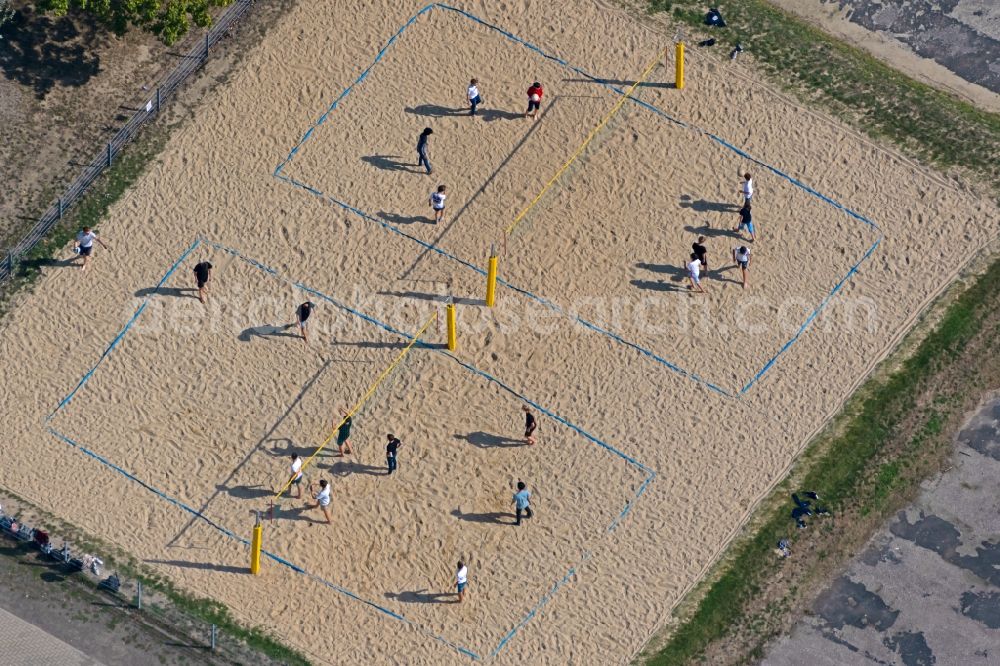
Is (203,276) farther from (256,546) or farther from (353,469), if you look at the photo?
(256,546)

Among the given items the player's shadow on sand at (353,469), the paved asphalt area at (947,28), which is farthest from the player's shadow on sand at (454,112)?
the paved asphalt area at (947,28)

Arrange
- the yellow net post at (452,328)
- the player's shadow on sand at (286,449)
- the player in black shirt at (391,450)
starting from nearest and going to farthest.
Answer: the player in black shirt at (391,450), the player's shadow on sand at (286,449), the yellow net post at (452,328)

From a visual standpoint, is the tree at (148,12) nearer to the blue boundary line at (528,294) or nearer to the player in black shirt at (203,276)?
the blue boundary line at (528,294)

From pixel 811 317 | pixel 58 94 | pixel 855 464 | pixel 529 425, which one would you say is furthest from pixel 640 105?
pixel 58 94

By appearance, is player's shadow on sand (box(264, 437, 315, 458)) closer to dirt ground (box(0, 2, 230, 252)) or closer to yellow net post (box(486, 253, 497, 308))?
yellow net post (box(486, 253, 497, 308))

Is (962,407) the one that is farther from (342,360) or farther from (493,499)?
(342,360)

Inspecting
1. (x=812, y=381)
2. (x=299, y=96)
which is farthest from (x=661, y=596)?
(x=299, y=96)

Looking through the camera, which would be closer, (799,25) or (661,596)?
(661,596)
